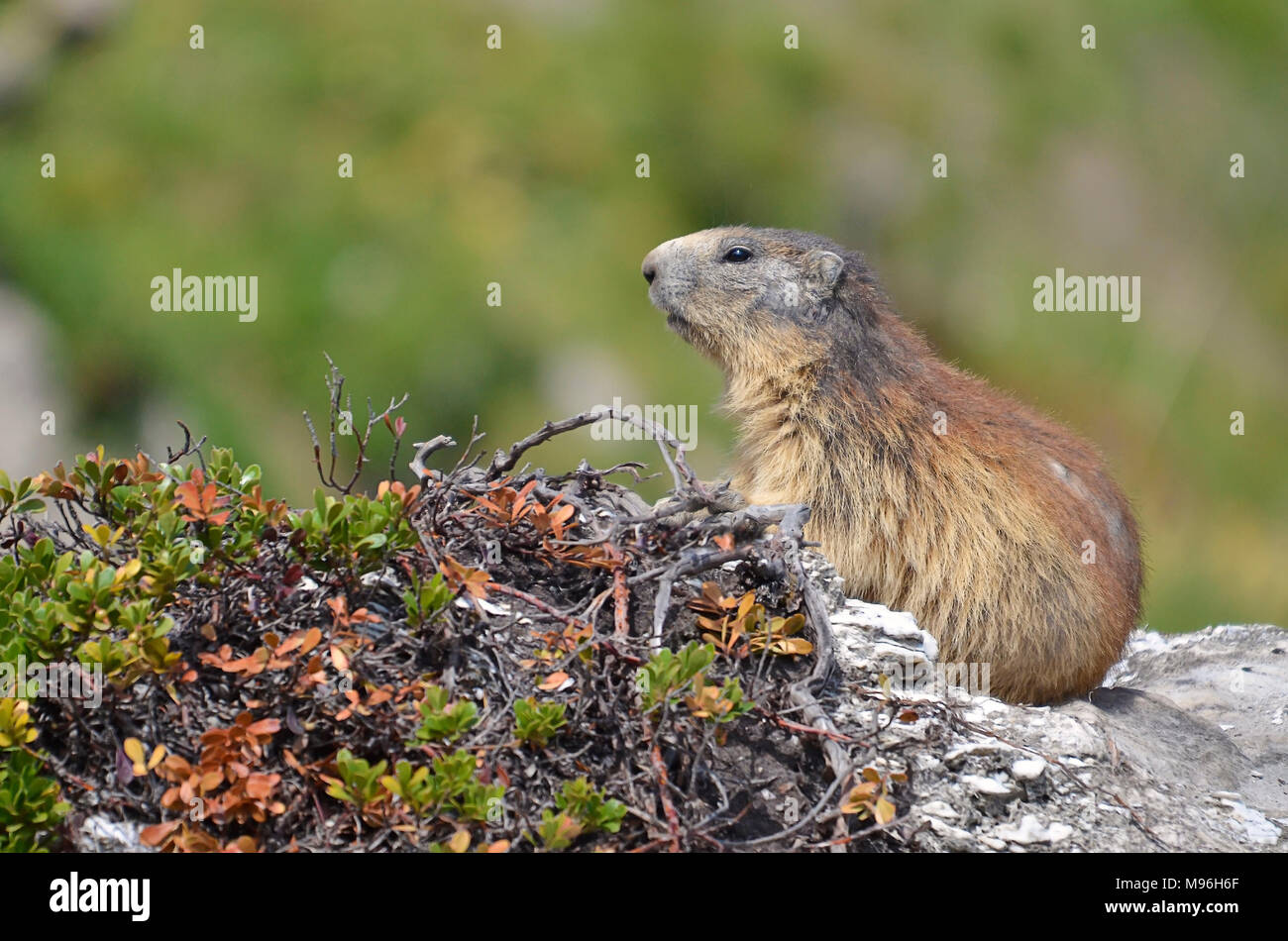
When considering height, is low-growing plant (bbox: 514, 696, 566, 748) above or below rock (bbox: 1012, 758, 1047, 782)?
above

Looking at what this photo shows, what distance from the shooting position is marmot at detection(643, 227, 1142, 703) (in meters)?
5.81

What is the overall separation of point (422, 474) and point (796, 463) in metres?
2.60

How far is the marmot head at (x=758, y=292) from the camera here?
668 cm

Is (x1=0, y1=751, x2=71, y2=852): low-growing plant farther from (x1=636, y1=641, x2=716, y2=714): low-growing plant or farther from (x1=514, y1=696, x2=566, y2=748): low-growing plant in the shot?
(x1=636, y1=641, x2=716, y2=714): low-growing plant

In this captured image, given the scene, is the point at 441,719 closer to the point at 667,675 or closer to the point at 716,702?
the point at 667,675

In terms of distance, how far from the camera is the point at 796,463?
20.8 ft

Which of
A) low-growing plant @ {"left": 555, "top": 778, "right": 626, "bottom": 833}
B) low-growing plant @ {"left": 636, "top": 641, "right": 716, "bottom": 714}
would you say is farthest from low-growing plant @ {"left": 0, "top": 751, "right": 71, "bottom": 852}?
low-growing plant @ {"left": 636, "top": 641, "right": 716, "bottom": 714}

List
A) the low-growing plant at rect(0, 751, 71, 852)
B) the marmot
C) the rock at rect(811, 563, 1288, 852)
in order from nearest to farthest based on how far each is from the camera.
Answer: the low-growing plant at rect(0, 751, 71, 852), the rock at rect(811, 563, 1288, 852), the marmot

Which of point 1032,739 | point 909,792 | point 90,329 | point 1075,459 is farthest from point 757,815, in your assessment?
point 90,329

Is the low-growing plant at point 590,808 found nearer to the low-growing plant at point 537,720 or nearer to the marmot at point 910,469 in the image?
the low-growing plant at point 537,720

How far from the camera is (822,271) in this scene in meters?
6.82

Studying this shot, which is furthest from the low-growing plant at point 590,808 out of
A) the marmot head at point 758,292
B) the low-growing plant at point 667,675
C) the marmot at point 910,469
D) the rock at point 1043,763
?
the marmot head at point 758,292

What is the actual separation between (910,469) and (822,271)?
52.0 inches

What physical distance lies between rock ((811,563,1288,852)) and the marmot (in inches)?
19.5
